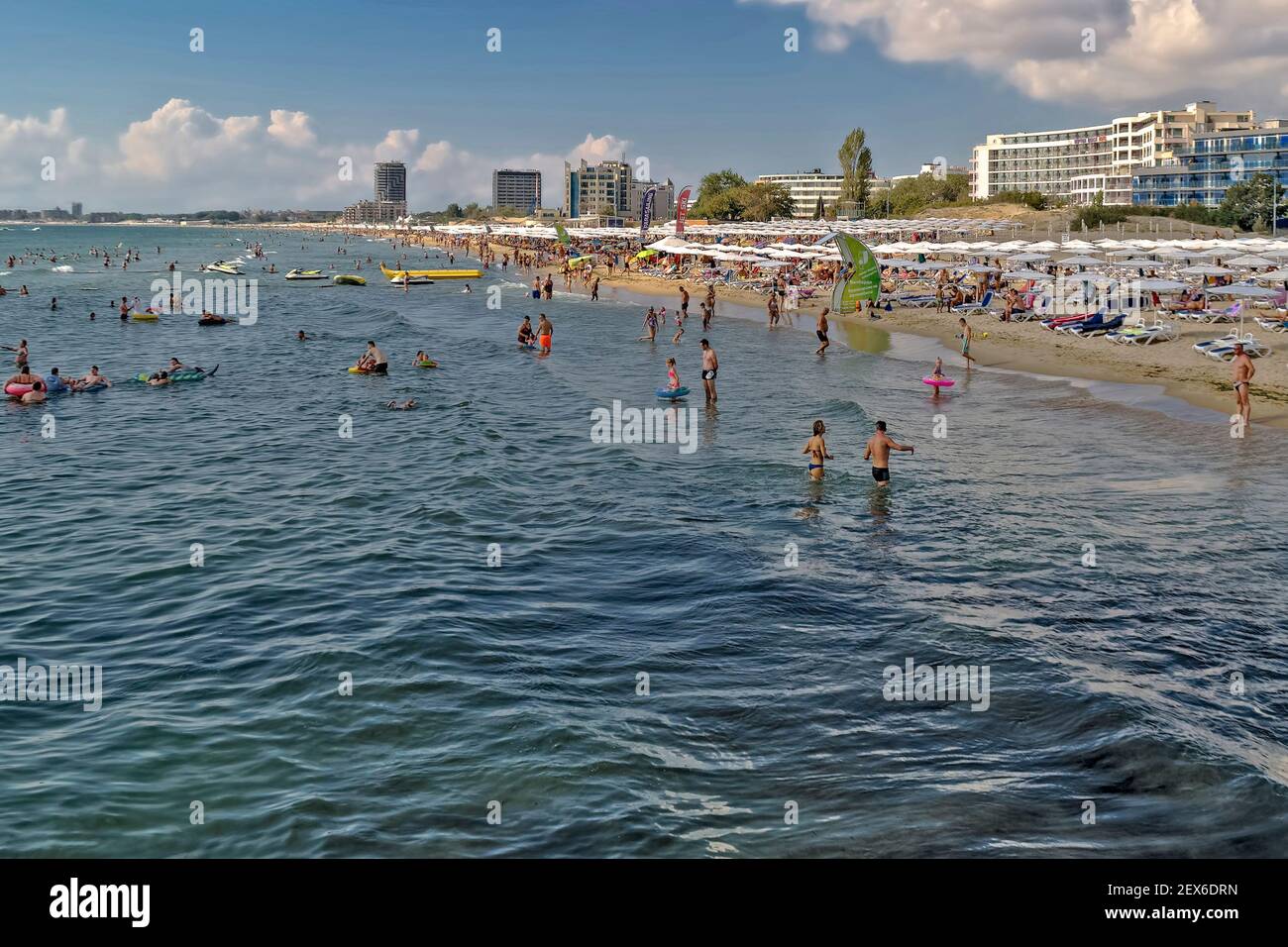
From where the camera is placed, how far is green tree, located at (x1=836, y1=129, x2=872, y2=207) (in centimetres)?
14800

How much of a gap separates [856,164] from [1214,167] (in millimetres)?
46178

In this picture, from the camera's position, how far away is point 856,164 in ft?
493

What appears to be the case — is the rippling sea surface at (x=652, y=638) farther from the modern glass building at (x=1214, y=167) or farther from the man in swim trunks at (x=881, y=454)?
the modern glass building at (x=1214, y=167)

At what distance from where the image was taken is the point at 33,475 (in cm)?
2373

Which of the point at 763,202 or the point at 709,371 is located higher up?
the point at 763,202

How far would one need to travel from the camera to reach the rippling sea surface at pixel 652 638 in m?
9.26

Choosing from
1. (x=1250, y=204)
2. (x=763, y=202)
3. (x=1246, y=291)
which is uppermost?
(x=763, y=202)

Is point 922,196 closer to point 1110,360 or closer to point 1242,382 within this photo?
point 1110,360

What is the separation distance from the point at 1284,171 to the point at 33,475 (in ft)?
493

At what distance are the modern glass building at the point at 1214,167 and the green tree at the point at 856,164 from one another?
36.5 meters

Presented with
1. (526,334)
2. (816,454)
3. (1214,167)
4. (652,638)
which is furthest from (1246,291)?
(1214,167)

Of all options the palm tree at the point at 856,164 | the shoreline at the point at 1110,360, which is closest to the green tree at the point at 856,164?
the palm tree at the point at 856,164
